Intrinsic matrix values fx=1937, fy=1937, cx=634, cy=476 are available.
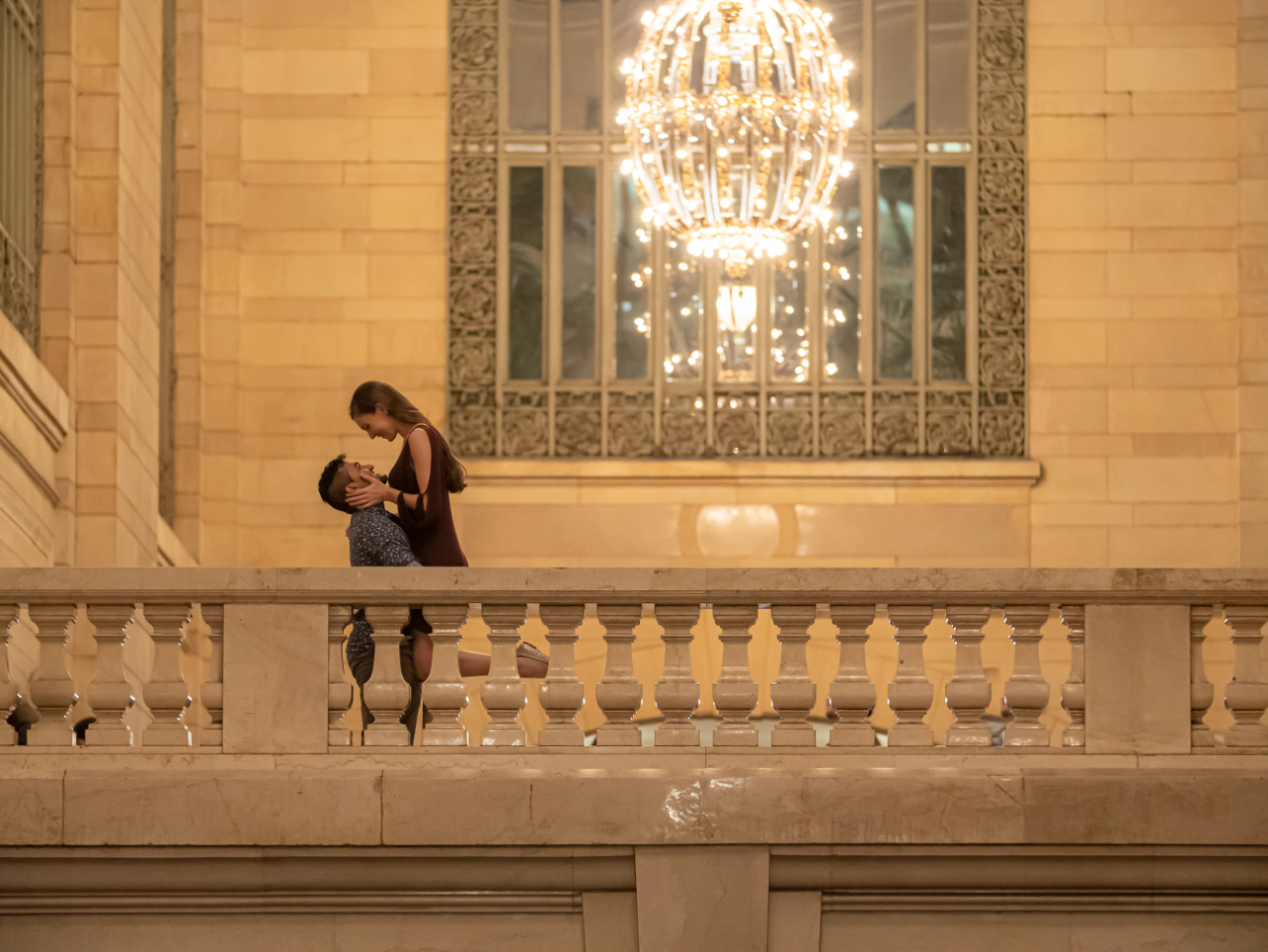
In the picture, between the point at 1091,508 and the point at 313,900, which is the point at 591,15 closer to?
the point at 1091,508

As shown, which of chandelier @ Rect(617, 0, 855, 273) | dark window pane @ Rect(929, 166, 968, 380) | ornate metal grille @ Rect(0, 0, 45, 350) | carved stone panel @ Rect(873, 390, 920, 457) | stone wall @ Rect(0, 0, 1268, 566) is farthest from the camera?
dark window pane @ Rect(929, 166, 968, 380)

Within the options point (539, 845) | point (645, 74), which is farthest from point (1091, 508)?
point (539, 845)

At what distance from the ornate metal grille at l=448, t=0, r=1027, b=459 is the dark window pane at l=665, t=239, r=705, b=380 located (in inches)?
0.6

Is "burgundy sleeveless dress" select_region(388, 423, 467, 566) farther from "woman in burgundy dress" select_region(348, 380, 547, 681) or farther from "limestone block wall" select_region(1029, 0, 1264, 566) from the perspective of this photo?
"limestone block wall" select_region(1029, 0, 1264, 566)

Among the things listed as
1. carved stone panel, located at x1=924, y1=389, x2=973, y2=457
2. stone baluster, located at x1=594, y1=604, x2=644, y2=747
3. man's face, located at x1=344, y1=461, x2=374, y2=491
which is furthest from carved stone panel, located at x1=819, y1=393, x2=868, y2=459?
stone baluster, located at x1=594, y1=604, x2=644, y2=747

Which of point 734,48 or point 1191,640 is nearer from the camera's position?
point 1191,640

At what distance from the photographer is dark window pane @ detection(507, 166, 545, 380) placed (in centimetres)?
1409

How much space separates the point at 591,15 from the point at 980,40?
284cm

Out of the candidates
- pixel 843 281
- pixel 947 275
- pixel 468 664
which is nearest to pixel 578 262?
pixel 843 281

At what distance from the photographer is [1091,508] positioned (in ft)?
44.8

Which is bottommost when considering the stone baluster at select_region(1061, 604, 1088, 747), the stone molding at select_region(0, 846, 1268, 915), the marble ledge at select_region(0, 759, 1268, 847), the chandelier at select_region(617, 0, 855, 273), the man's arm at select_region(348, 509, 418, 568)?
the stone molding at select_region(0, 846, 1268, 915)

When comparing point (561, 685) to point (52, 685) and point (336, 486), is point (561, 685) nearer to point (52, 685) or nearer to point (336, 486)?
point (336, 486)

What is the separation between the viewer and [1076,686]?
6.48 metres

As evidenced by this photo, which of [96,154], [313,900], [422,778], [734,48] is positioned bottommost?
[313,900]
